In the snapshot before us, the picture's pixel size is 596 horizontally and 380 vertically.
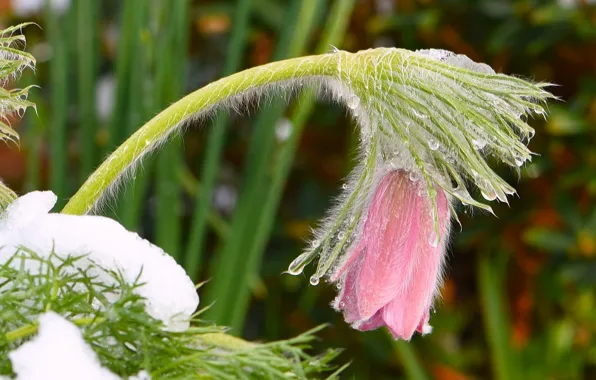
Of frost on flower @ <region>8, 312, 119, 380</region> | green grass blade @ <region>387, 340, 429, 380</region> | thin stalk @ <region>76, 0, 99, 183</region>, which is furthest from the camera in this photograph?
green grass blade @ <region>387, 340, 429, 380</region>

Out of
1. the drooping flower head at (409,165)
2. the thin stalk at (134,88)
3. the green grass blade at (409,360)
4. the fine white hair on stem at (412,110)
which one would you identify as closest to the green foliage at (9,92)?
the fine white hair on stem at (412,110)

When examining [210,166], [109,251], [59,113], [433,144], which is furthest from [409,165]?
[59,113]

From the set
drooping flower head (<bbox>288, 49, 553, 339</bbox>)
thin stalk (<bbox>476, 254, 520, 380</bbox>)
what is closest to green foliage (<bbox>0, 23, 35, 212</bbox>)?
drooping flower head (<bbox>288, 49, 553, 339</bbox>)

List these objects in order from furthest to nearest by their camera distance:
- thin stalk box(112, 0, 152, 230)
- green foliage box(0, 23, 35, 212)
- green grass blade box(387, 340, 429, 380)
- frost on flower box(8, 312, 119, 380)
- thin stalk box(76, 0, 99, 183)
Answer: green grass blade box(387, 340, 429, 380), thin stalk box(76, 0, 99, 183), thin stalk box(112, 0, 152, 230), green foliage box(0, 23, 35, 212), frost on flower box(8, 312, 119, 380)

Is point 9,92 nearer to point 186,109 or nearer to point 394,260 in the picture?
point 186,109

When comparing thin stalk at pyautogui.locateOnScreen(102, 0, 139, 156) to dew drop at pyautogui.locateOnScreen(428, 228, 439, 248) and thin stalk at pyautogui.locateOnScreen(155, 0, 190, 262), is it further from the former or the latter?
dew drop at pyautogui.locateOnScreen(428, 228, 439, 248)

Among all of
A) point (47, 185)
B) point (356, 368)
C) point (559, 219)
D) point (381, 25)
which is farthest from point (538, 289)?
point (47, 185)
